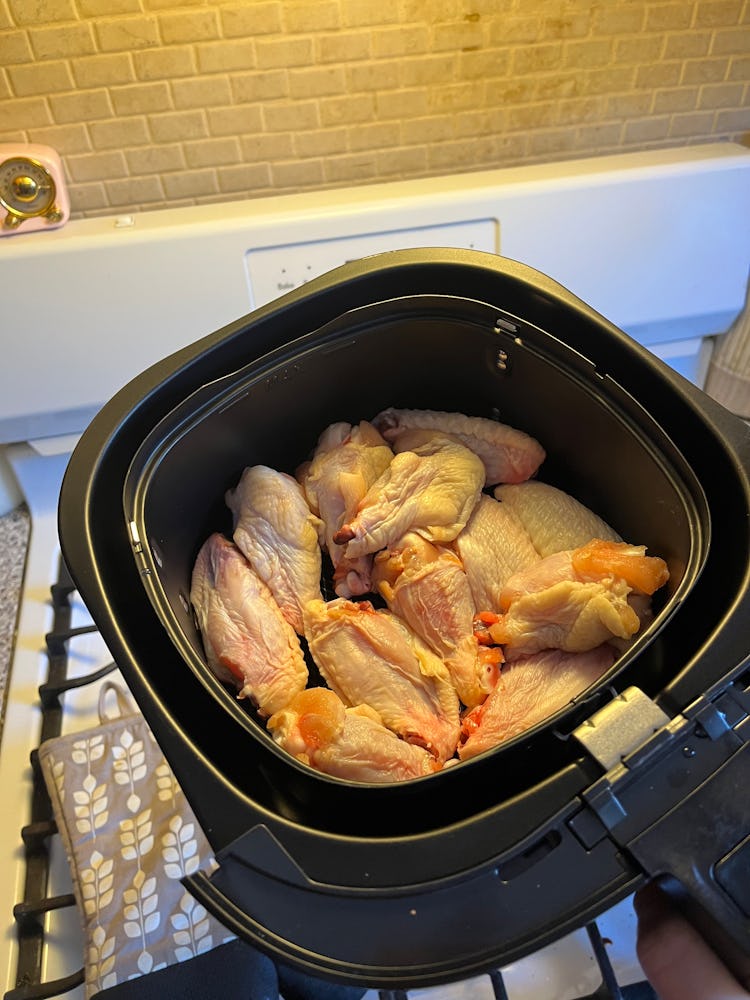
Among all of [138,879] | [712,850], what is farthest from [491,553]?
[138,879]

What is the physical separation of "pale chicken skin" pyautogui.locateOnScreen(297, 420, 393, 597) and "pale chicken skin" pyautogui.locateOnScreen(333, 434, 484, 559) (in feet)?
0.04

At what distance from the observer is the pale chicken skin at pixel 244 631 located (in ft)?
1.94

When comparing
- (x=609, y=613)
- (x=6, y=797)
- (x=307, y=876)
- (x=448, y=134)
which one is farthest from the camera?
(x=448, y=134)

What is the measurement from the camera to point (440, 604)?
0.63m

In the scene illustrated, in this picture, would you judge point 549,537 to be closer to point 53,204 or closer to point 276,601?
point 276,601

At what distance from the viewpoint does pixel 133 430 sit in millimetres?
575

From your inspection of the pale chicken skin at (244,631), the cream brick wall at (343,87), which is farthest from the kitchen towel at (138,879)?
the cream brick wall at (343,87)

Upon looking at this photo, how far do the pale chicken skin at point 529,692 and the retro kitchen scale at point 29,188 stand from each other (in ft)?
2.64

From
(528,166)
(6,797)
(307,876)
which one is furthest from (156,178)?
(307,876)

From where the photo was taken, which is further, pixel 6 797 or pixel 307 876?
pixel 6 797

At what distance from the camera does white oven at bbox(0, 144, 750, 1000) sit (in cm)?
88

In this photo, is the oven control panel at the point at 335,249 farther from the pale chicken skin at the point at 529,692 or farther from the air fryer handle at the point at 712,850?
the air fryer handle at the point at 712,850

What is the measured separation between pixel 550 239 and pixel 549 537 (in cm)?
50

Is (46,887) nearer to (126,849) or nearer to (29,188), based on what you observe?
(126,849)
